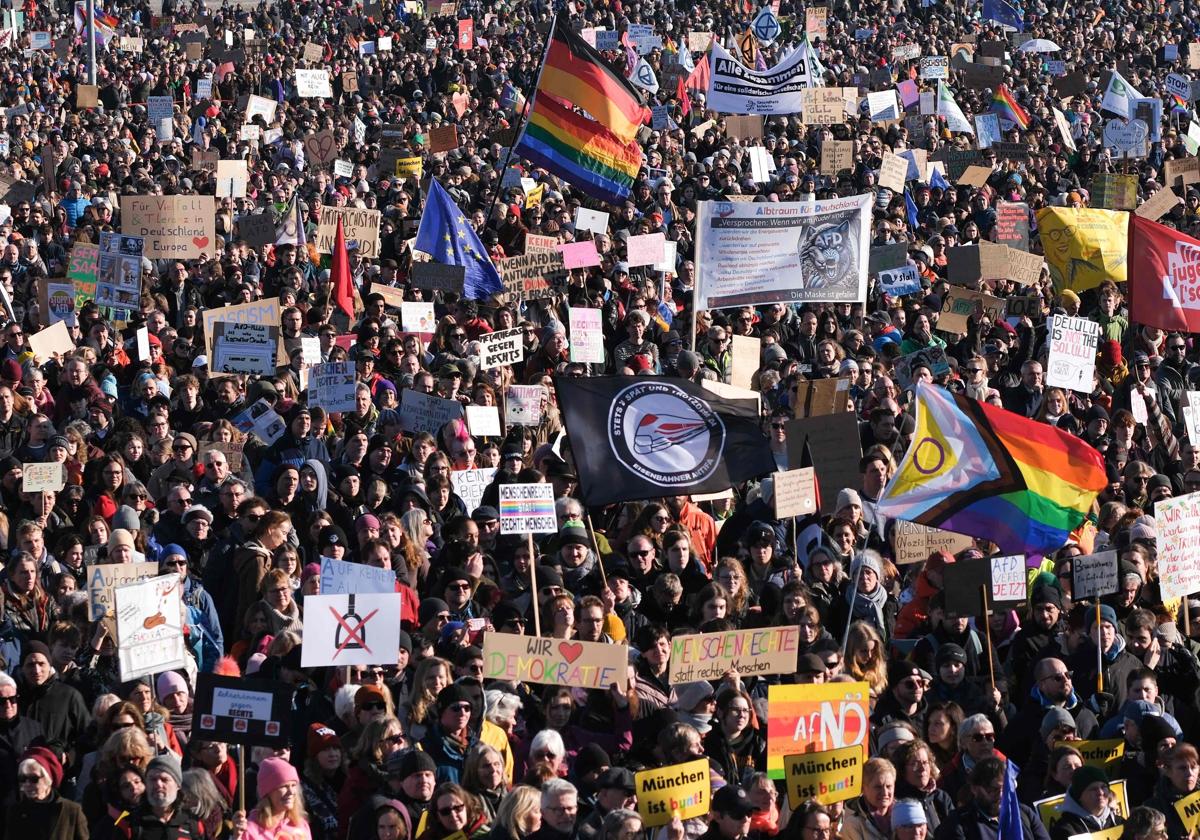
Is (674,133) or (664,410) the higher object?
(674,133)

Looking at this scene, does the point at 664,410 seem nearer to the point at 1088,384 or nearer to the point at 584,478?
the point at 584,478

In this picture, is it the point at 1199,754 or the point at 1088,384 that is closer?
the point at 1199,754

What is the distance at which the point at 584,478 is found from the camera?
32.6 ft

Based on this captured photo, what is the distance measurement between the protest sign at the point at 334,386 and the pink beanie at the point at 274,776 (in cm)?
505

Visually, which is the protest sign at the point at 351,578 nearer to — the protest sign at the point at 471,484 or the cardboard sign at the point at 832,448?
the protest sign at the point at 471,484

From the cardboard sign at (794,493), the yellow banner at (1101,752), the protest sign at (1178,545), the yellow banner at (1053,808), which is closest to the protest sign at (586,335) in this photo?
the cardboard sign at (794,493)

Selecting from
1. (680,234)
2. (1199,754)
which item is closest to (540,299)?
(680,234)

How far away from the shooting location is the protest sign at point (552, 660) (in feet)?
27.6

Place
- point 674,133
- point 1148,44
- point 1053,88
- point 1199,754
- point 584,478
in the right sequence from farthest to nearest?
1. point 1148,44
2. point 1053,88
3. point 674,133
4. point 584,478
5. point 1199,754

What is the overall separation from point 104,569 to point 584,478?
88.9 inches

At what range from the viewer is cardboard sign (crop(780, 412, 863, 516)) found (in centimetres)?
1138

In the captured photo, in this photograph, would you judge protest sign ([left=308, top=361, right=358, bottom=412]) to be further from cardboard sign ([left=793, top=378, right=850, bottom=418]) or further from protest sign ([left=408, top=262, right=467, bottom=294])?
protest sign ([left=408, top=262, right=467, bottom=294])

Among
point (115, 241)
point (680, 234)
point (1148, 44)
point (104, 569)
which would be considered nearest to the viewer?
point (104, 569)

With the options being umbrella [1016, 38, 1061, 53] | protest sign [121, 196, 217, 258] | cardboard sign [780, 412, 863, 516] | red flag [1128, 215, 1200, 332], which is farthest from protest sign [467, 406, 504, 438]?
umbrella [1016, 38, 1061, 53]
